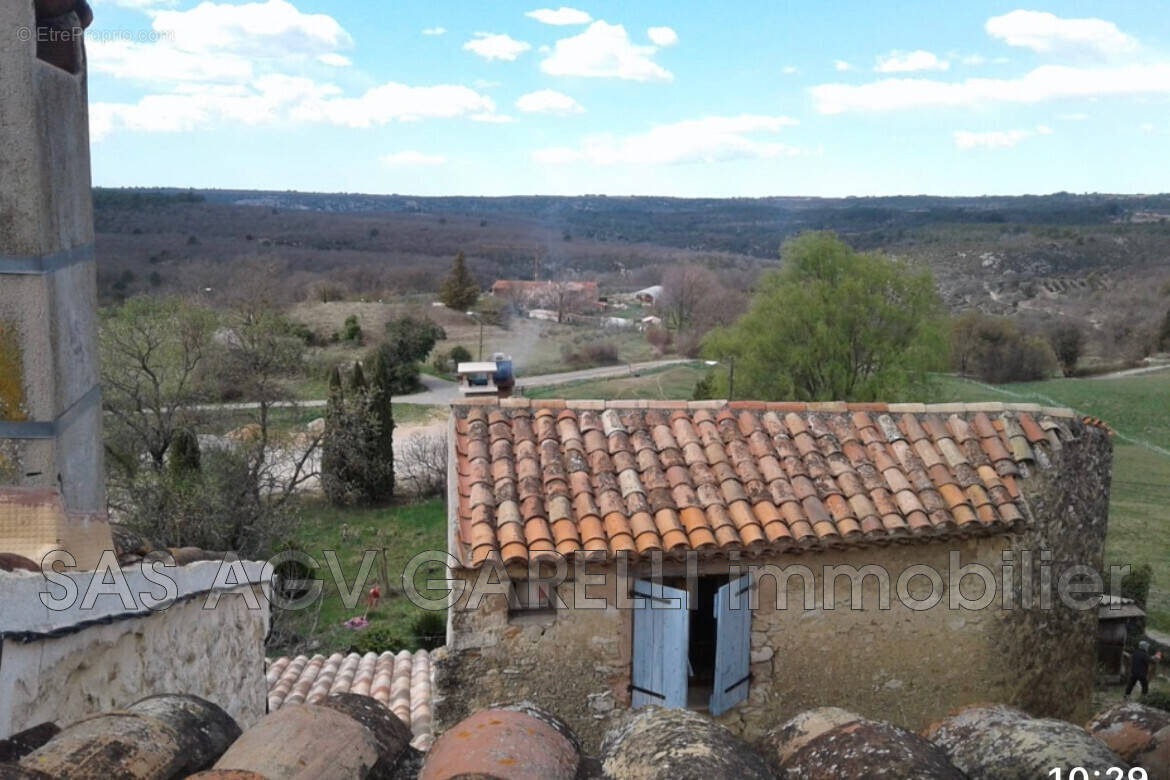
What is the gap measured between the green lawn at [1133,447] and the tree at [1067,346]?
3133 millimetres

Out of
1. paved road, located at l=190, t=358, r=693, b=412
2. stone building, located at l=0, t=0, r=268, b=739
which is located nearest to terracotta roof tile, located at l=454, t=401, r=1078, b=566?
stone building, located at l=0, t=0, r=268, b=739

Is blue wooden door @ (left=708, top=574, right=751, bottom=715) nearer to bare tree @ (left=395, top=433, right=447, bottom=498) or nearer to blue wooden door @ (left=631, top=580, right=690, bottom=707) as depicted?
blue wooden door @ (left=631, top=580, right=690, bottom=707)

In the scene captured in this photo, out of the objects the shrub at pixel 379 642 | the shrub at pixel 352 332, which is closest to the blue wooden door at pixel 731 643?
the shrub at pixel 379 642

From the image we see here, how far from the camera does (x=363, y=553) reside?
19.4 m

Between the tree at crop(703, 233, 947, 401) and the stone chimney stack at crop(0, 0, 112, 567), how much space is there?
23.1 metres

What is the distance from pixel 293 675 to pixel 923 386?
20307 millimetres

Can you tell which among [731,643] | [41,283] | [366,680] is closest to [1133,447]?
[366,680]

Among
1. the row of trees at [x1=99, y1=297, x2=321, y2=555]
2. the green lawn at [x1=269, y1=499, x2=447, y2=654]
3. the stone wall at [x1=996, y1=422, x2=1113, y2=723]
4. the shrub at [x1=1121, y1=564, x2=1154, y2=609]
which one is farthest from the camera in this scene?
the row of trees at [x1=99, y1=297, x2=321, y2=555]

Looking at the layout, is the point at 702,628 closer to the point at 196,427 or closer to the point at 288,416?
the point at 196,427

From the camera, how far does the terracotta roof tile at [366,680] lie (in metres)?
8.22

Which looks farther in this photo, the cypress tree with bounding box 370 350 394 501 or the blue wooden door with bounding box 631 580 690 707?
the cypress tree with bounding box 370 350 394 501

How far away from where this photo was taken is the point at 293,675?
30.8 ft

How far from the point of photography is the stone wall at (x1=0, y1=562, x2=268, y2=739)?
2.81m

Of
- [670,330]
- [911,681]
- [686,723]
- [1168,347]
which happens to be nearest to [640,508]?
[911,681]
